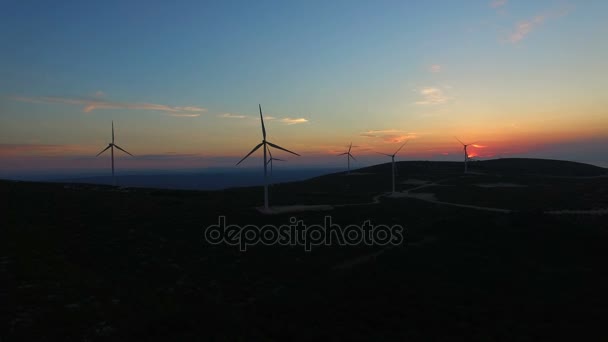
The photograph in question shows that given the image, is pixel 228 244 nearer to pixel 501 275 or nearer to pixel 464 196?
pixel 501 275

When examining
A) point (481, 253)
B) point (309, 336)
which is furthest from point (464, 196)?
point (309, 336)

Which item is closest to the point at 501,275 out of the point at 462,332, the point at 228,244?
the point at 462,332

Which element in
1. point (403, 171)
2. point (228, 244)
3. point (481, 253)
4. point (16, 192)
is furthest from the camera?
point (403, 171)

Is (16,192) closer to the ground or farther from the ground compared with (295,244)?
farther from the ground

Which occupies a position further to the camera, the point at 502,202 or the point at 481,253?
the point at 502,202

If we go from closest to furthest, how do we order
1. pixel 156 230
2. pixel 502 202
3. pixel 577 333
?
pixel 577 333 < pixel 156 230 < pixel 502 202

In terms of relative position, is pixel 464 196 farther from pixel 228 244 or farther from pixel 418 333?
pixel 418 333
